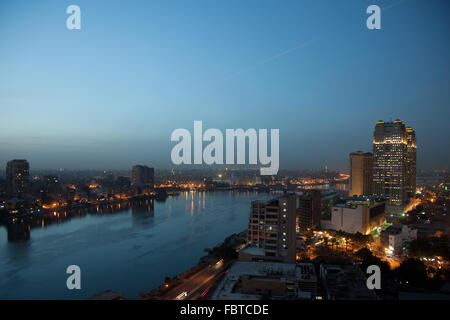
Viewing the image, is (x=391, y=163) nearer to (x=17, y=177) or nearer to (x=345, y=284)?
(x=345, y=284)

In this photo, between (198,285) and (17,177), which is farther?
(17,177)

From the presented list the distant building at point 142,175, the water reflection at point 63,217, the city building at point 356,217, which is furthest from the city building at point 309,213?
the distant building at point 142,175

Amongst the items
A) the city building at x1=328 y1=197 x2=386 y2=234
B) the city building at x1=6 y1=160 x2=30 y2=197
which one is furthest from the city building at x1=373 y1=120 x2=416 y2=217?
the city building at x1=6 y1=160 x2=30 y2=197

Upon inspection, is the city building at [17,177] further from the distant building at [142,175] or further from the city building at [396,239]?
the city building at [396,239]

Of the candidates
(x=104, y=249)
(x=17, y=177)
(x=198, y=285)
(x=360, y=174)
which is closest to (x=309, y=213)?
(x=198, y=285)

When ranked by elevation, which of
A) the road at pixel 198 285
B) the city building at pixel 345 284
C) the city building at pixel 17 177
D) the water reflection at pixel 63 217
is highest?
the city building at pixel 17 177

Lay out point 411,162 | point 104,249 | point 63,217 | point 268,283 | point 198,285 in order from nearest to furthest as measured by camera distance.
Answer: point 268,283 → point 198,285 → point 104,249 → point 63,217 → point 411,162
